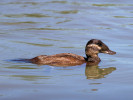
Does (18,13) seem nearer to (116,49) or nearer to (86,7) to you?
(86,7)

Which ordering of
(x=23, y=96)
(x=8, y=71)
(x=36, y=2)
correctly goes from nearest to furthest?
(x=23, y=96) < (x=8, y=71) < (x=36, y=2)

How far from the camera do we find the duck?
34.6 feet

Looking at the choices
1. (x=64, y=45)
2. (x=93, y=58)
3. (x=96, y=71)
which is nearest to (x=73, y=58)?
(x=93, y=58)

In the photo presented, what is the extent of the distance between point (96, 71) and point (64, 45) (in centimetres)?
317

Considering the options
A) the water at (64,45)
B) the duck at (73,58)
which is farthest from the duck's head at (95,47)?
the water at (64,45)

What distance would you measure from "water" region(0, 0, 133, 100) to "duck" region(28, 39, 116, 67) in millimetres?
237

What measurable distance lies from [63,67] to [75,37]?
13.2 feet

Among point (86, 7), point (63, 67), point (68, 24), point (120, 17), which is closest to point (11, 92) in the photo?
point (63, 67)

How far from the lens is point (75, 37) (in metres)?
14.2

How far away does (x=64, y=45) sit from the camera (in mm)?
13000

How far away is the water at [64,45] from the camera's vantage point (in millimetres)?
7832

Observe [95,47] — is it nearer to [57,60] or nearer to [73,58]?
[73,58]

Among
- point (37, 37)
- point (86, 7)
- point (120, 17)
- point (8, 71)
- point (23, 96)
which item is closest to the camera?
point (23, 96)

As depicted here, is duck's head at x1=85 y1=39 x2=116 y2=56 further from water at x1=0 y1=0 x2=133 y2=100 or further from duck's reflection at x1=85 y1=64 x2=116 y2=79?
duck's reflection at x1=85 y1=64 x2=116 y2=79
